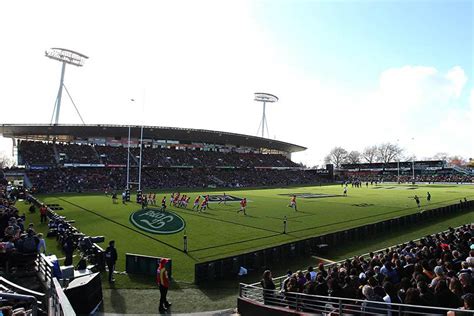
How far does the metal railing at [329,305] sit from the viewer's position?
617 centimetres

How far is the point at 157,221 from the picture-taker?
2581 centimetres

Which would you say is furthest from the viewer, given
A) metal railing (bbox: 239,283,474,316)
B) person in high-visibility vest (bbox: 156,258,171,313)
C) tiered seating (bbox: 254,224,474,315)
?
person in high-visibility vest (bbox: 156,258,171,313)

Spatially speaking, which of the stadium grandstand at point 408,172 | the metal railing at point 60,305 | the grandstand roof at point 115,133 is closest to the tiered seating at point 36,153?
the grandstand roof at point 115,133

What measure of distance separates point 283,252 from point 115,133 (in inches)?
2526

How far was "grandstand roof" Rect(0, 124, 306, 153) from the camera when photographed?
6448 cm

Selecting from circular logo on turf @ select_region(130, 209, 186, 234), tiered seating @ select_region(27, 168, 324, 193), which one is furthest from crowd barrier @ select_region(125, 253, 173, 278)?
tiered seating @ select_region(27, 168, 324, 193)

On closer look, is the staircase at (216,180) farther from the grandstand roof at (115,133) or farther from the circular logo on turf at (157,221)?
the circular logo on turf at (157,221)

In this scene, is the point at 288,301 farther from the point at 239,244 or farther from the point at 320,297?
the point at 239,244

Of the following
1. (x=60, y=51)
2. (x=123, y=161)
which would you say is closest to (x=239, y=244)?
(x=123, y=161)

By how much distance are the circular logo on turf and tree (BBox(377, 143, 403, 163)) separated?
154 m

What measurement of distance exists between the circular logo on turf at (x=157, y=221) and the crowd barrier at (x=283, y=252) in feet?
28.6

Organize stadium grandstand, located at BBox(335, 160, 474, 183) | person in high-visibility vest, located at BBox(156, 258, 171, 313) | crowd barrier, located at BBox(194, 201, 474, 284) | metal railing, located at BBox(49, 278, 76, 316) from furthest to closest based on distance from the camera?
stadium grandstand, located at BBox(335, 160, 474, 183) < crowd barrier, located at BBox(194, 201, 474, 284) < person in high-visibility vest, located at BBox(156, 258, 171, 313) < metal railing, located at BBox(49, 278, 76, 316)

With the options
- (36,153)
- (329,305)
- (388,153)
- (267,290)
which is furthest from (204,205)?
(388,153)

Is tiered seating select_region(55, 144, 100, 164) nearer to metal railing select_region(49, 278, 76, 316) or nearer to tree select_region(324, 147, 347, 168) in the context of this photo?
metal railing select_region(49, 278, 76, 316)
